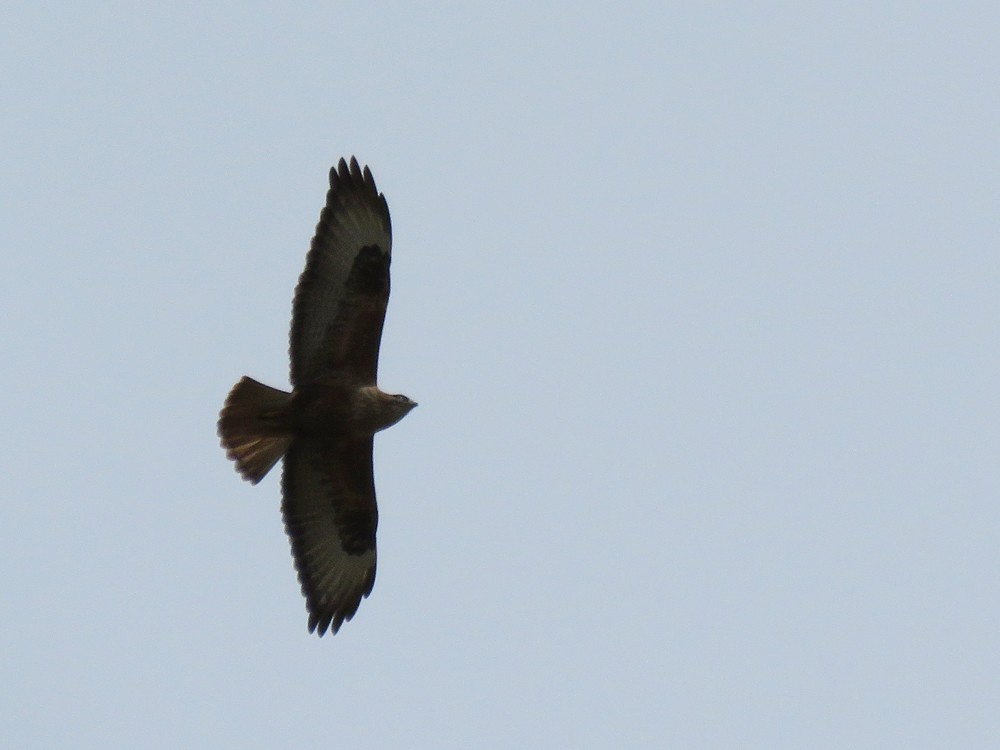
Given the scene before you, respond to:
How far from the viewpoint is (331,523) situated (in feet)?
43.8

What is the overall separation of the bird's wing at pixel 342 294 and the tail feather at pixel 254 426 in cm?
28

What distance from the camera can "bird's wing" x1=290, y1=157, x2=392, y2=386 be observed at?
41.4 ft

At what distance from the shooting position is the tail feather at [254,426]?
12.6m

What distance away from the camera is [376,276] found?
41.7 ft

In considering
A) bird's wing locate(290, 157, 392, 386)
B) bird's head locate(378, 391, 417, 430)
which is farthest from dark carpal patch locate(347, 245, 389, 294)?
bird's head locate(378, 391, 417, 430)

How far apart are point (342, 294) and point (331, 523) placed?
2001 mm

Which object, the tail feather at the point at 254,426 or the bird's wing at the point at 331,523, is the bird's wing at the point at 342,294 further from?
the bird's wing at the point at 331,523

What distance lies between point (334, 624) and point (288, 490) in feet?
3.98

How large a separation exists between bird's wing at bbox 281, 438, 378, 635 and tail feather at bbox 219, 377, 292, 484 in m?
0.28

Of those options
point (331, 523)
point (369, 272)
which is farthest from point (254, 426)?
point (369, 272)

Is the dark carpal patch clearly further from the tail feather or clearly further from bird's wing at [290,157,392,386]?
the tail feather

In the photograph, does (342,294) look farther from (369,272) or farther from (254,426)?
(254,426)

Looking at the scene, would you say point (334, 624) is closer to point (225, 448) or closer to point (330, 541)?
point (330, 541)

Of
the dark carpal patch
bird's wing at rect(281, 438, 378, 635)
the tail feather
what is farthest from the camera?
bird's wing at rect(281, 438, 378, 635)
